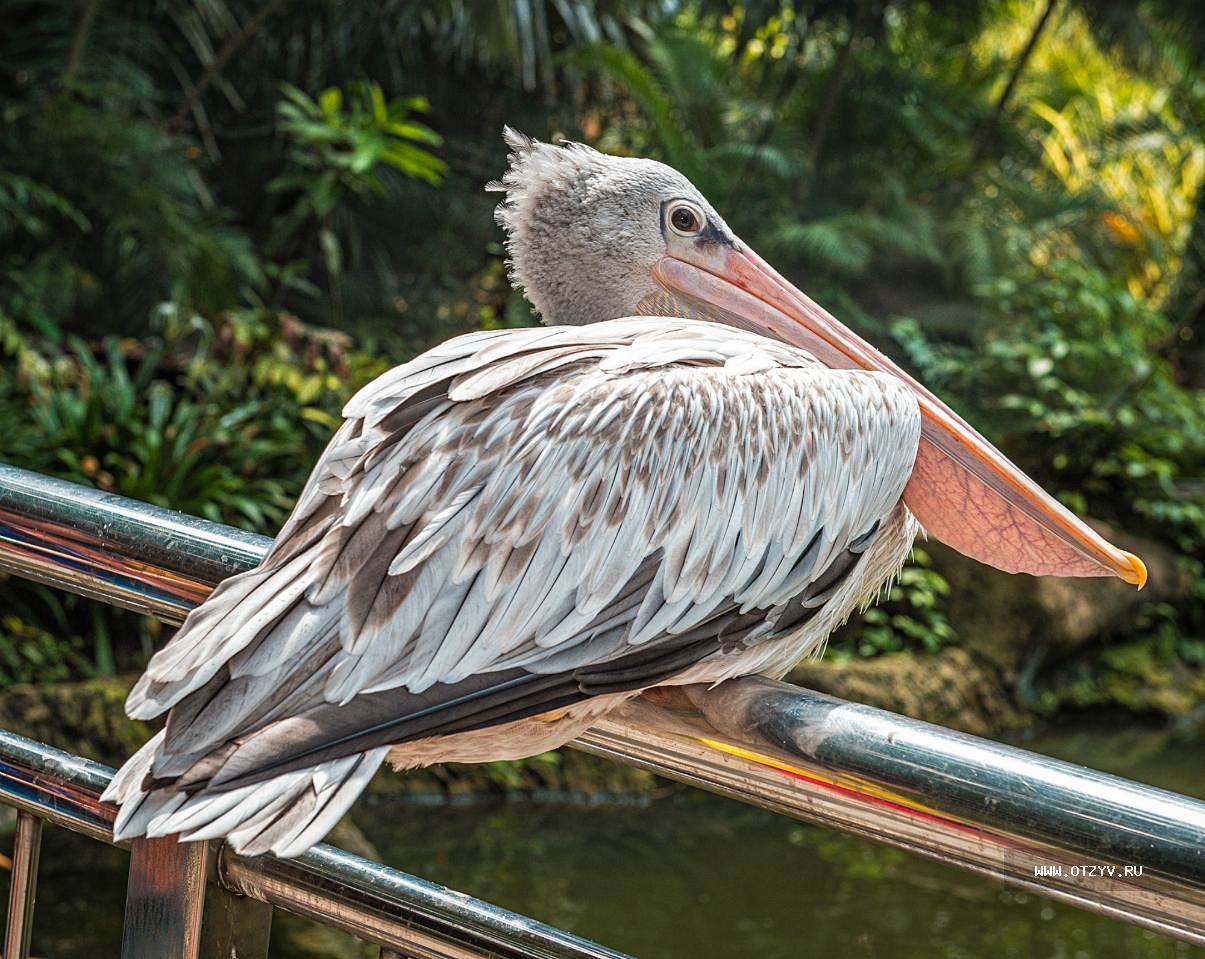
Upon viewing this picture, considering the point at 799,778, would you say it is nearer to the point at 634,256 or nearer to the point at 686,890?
the point at 634,256

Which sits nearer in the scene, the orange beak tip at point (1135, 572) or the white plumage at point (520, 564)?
the white plumage at point (520, 564)

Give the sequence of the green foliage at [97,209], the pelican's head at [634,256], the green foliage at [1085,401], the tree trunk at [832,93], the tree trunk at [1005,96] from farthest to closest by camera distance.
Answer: the tree trunk at [1005,96]
the tree trunk at [832,93]
the green foliage at [1085,401]
the green foliage at [97,209]
the pelican's head at [634,256]

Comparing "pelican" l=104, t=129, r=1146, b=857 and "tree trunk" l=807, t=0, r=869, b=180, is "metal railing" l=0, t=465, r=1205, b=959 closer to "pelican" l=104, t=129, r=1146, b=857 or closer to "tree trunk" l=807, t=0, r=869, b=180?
"pelican" l=104, t=129, r=1146, b=857

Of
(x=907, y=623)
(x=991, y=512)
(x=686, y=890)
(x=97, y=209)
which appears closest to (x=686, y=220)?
(x=991, y=512)

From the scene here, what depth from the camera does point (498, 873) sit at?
423 centimetres

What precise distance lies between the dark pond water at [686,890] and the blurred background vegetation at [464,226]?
1.23m

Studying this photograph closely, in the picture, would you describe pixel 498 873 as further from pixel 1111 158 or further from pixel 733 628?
pixel 1111 158

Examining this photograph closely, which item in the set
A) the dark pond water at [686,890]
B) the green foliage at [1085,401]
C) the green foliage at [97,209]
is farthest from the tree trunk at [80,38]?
the green foliage at [1085,401]

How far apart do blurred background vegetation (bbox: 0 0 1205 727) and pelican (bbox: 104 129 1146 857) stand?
12.0 feet

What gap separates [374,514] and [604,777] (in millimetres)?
4075

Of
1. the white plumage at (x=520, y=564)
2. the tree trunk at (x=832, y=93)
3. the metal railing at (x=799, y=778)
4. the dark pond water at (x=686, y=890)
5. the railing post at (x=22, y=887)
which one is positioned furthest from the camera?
the tree trunk at (x=832, y=93)

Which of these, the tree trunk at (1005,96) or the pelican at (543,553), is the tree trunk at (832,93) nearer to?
the tree trunk at (1005,96)

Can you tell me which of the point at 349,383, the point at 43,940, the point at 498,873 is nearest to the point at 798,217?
the point at 349,383

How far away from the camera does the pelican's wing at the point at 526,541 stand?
0.98 metres
